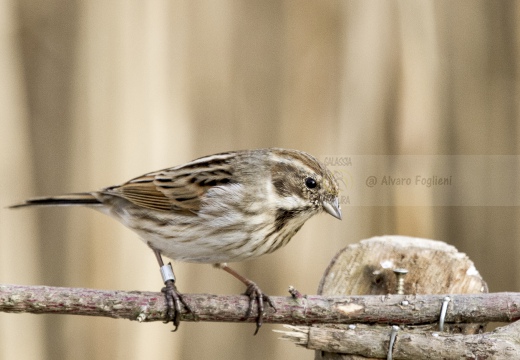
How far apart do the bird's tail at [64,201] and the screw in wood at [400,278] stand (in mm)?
1449

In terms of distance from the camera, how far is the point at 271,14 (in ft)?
14.1

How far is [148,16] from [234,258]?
1731 millimetres

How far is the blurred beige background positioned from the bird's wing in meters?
0.80

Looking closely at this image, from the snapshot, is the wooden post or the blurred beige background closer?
the wooden post

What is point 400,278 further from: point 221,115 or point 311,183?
point 221,115

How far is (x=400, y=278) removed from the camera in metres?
2.42

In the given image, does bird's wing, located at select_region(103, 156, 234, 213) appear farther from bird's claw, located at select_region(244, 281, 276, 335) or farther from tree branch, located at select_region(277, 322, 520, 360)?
tree branch, located at select_region(277, 322, 520, 360)

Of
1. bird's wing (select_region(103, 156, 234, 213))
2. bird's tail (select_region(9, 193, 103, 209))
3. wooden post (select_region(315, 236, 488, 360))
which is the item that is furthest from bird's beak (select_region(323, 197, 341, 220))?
bird's tail (select_region(9, 193, 103, 209))

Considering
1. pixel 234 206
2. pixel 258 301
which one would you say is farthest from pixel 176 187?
pixel 258 301

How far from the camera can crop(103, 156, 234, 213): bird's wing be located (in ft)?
9.80

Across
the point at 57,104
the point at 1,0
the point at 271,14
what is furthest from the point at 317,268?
the point at 1,0

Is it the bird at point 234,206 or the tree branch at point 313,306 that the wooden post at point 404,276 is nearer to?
the tree branch at point 313,306

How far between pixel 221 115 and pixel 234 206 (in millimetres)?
1567

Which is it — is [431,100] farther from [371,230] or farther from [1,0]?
[1,0]
